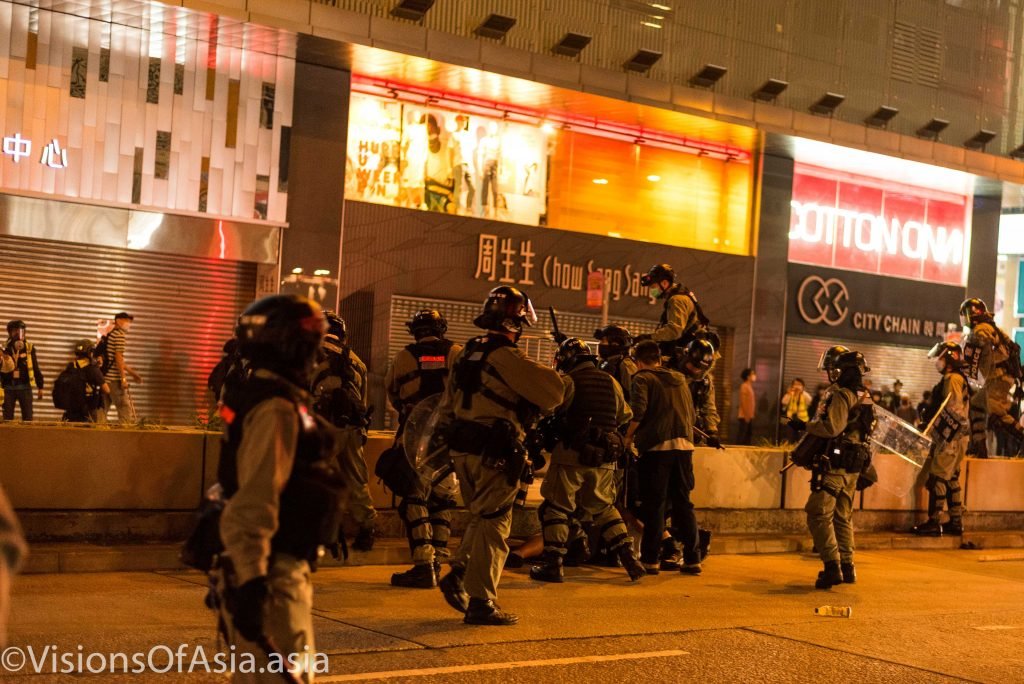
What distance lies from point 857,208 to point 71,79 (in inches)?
640

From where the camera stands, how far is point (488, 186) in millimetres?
22391

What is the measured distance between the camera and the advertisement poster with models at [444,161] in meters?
21.0

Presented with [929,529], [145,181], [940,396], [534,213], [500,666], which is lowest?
[929,529]

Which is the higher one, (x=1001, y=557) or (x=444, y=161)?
A: (x=444, y=161)

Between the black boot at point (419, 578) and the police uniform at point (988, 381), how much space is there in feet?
28.4

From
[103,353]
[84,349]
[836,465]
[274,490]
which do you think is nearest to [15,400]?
[84,349]

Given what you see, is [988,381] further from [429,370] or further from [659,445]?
[429,370]

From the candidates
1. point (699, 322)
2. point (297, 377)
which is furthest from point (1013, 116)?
point (297, 377)

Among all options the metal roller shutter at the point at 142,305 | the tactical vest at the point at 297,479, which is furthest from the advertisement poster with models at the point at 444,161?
the tactical vest at the point at 297,479

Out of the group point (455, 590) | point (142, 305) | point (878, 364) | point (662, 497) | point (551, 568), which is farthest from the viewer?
point (878, 364)

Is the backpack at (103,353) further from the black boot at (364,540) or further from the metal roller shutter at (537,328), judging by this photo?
the black boot at (364,540)

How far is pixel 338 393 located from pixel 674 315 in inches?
160

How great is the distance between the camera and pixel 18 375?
16.4 metres

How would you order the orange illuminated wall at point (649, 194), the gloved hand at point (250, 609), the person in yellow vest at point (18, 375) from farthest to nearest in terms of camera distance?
the orange illuminated wall at point (649, 194), the person in yellow vest at point (18, 375), the gloved hand at point (250, 609)
